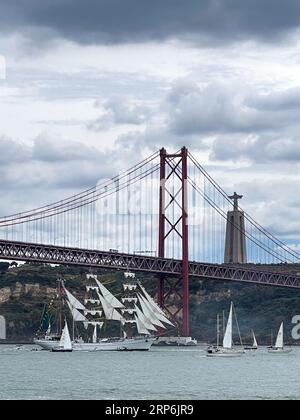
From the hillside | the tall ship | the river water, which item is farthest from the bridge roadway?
the hillside

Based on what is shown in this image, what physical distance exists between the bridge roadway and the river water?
1087cm

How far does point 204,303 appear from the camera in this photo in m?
157

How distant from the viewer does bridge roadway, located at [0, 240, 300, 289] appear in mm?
112062

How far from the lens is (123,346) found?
120500 mm

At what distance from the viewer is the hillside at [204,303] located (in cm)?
15188

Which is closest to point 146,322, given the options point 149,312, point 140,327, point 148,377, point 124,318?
point 140,327

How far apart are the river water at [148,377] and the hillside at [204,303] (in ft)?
152

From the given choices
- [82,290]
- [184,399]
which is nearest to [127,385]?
[184,399]

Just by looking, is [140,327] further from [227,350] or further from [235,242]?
[235,242]

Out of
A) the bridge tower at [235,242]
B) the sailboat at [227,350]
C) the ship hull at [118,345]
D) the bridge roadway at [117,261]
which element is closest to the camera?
the sailboat at [227,350]

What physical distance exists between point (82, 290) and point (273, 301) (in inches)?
895

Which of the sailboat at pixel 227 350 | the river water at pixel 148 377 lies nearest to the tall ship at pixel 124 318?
the sailboat at pixel 227 350

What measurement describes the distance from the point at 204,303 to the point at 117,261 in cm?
4027

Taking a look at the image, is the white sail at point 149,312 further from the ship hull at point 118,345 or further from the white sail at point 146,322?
the ship hull at point 118,345
